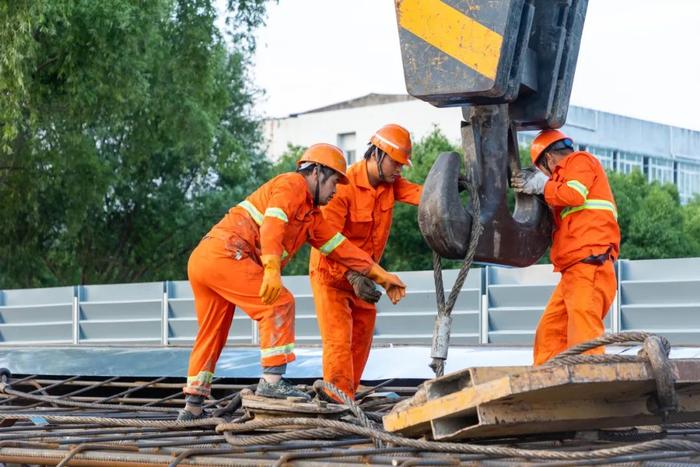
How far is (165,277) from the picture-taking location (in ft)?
78.8

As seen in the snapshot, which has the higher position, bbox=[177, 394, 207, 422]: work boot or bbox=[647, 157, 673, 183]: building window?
bbox=[647, 157, 673, 183]: building window

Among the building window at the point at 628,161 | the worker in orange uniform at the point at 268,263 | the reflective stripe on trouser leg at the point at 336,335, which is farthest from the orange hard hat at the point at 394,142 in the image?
the building window at the point at 628,161

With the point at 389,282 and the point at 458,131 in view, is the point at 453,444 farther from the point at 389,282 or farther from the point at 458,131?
the point at 458,131

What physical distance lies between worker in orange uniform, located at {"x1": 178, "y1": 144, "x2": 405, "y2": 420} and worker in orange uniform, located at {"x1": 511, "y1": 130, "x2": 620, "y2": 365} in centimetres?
76

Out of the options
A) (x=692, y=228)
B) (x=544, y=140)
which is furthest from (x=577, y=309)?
(x=692, y=228)

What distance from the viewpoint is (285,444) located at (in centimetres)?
409

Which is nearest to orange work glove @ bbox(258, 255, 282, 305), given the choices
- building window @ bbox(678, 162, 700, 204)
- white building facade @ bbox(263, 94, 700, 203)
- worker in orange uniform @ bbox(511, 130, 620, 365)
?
worker in orange uniform @ bbox(511, 130, 620, 365)

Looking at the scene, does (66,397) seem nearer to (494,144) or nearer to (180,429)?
(180,429)

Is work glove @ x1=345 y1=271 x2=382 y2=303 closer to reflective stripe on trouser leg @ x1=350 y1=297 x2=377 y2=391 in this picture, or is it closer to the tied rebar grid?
reflective stripe on trouser leg @ x1=350 y1=297 x2=377 y2=391

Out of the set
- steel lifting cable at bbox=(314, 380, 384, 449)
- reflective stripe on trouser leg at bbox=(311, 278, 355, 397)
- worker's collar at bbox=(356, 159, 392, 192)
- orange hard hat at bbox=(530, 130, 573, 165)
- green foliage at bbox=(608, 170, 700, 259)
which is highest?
green foliage at bbox=(608, 170, 700, 259)

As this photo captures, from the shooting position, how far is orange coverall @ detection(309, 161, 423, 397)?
226 inches

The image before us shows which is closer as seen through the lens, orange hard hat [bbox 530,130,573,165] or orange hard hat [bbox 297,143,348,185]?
orange hard hat [bbox 297,143,348,185]

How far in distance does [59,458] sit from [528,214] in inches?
89.9

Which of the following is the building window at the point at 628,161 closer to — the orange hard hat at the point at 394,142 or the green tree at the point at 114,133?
the green tree at the point at 114,133
